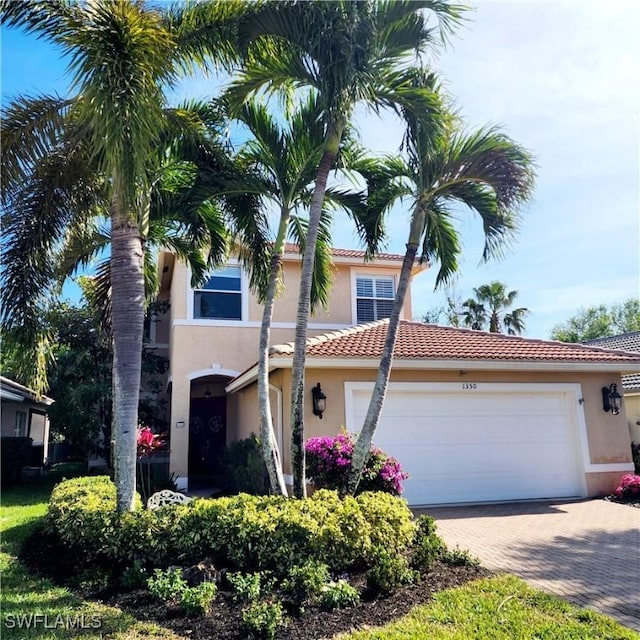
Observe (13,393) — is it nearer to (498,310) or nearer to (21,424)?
(21,424)

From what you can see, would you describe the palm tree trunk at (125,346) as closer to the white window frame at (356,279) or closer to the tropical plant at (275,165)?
the tropical plant at (275,165)

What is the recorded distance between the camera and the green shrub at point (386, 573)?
19.3 ft

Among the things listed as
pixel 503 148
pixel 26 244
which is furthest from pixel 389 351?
pixel 26 244

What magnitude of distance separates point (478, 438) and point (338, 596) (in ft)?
26.3

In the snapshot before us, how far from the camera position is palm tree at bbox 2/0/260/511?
6050 millimetres

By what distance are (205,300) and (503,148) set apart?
1073 centimetres

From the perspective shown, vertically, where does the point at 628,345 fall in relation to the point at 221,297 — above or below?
below

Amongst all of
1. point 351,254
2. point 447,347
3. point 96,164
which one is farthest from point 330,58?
point 351,254

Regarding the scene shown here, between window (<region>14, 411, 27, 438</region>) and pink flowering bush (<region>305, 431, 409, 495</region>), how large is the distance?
1815 centimetres

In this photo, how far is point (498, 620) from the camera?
513cm

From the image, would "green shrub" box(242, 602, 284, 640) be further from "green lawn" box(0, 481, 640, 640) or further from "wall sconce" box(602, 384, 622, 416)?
"wall sconce" box(602, 384, 622, 416)

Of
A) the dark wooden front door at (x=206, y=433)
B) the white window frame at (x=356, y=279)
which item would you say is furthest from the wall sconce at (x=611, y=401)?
the dark wooden front door at (x=206, y=433)

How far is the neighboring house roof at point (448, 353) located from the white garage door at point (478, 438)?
0.69 m

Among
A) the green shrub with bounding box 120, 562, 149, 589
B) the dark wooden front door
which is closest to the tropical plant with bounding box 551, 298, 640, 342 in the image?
the dark wooden front door
